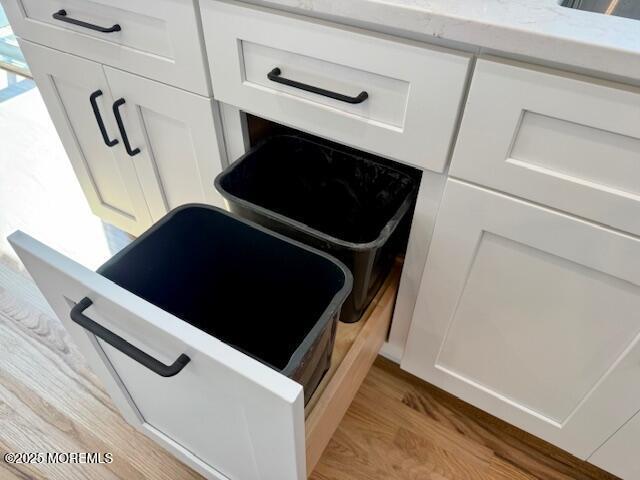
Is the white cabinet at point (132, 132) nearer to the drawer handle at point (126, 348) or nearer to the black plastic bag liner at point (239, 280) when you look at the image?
the black plastic bag liner at point (239, 280)

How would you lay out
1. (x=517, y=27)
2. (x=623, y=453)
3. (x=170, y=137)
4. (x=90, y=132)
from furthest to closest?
1. (x=90, y=132)
2. (x=170, y=137)
3. (x=623, y=453)
4. (x=517, y=27)

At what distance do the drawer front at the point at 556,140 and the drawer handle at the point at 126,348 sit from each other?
429 millimetres

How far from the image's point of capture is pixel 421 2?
0.51 m

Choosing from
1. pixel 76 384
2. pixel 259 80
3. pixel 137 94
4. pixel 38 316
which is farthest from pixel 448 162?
pixel 38 316

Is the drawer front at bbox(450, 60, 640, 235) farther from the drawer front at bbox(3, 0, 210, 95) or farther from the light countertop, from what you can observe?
the drawer front at bbox(3, 0, 210, 95)

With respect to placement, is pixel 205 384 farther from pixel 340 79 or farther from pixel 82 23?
pixel 82 23

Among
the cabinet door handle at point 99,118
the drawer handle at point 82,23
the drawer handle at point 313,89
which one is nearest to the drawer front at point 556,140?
the drawer handle at point 313,89

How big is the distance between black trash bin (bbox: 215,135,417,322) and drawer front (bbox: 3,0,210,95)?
0.19 meters

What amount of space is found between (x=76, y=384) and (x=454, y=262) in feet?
2.89

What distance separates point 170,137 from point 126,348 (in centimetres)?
53

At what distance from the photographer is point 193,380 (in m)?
0.52

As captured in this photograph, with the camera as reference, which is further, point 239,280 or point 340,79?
point 239,280

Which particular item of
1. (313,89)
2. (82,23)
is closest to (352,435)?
(313,89)

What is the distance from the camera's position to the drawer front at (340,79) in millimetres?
553
